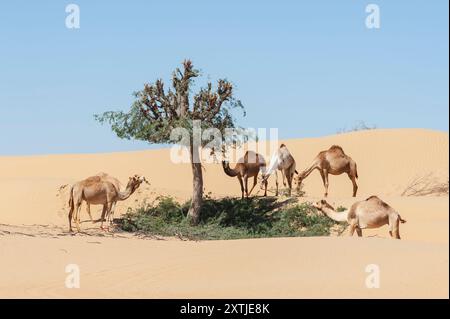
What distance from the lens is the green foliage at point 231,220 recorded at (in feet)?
71.7

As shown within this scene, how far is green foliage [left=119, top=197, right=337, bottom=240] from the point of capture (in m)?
21.9

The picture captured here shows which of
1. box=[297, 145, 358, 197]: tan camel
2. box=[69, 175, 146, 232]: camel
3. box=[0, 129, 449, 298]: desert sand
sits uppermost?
box=[297, 145, 358, 197]: tan camel

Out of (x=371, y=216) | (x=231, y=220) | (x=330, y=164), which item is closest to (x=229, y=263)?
(x=371, y=216)

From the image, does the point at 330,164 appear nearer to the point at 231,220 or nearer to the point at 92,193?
the point at 231,220

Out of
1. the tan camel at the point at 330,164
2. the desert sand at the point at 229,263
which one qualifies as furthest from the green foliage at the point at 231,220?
the tan camel at the point at 330,164

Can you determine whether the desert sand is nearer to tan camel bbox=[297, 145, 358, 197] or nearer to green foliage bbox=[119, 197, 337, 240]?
green foliage bbox=[119, 197, 337, 240]

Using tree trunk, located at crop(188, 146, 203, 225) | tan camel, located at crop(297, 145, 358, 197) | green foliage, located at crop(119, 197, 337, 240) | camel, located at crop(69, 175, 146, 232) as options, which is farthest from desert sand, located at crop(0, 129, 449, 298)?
tree trunk, located at crop(188, 146, 203, 225)

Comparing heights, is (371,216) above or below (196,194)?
below

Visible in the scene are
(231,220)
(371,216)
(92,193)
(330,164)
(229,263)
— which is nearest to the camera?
(229,263)

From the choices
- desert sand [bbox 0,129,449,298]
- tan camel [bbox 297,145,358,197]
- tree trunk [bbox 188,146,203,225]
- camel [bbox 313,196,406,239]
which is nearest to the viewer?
desert sand [bbox 0,129,449,298]

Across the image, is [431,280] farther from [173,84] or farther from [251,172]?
[251,172]

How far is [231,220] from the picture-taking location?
2388 centimetres

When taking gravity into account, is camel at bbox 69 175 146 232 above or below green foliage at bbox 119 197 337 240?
above
